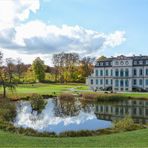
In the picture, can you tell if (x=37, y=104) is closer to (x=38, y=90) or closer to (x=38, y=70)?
(x=38, y=90)

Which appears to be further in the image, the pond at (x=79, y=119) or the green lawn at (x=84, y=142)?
the pond at (x=79, y=119)

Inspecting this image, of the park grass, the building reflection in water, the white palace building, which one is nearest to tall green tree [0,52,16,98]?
the park grass

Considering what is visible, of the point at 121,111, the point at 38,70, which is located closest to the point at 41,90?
the point at 38,70

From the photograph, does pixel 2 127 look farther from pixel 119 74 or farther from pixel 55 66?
pixel 55 66

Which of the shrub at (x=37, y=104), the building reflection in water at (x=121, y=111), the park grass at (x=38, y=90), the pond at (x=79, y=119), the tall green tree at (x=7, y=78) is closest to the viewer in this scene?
the pond at (x=79, y=119)

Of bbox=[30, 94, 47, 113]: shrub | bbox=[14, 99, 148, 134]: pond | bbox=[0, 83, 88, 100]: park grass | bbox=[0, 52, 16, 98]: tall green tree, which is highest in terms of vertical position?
bbox=[0, 52, 16, 98]: tall green tree

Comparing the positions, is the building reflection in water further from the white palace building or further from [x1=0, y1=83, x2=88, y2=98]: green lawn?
the white palace building

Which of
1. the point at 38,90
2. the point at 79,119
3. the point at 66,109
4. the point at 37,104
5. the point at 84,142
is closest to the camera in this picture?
the point at 84,142

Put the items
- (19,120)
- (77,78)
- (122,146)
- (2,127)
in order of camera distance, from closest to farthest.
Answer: (122,146), (2,127), (19,120), (77,78)

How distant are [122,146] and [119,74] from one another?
2268 inches

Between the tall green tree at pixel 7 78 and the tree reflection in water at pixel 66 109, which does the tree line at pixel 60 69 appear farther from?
the tree reflection in water at pixel 66 109

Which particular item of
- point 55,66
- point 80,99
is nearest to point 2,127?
point 80,99

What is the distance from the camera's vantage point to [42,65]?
339 feet

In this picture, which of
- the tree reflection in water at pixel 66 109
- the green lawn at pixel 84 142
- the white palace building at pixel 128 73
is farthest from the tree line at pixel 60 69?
the green lawn at pixel 84 142
